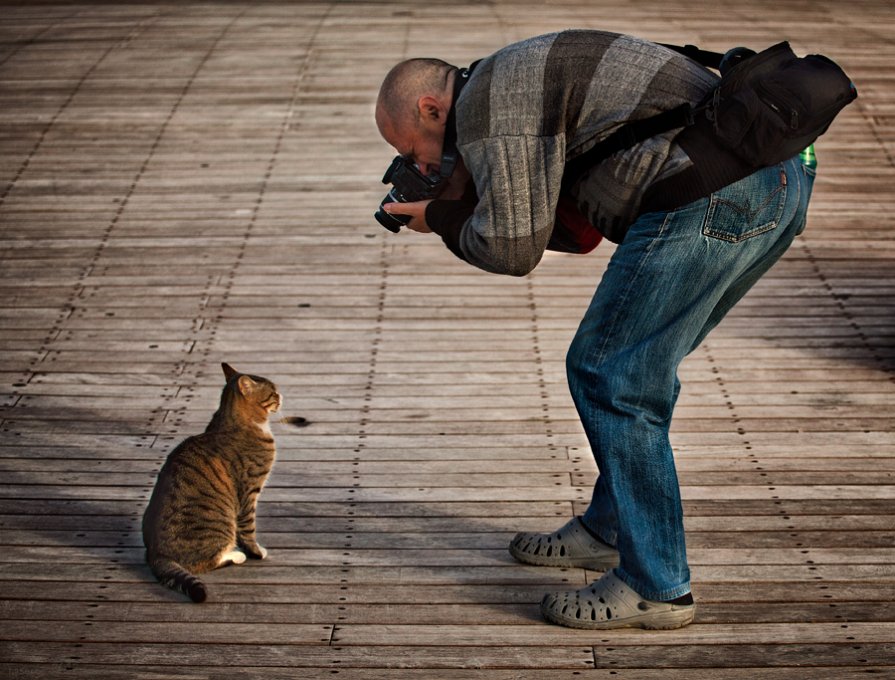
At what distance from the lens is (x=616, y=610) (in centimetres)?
281

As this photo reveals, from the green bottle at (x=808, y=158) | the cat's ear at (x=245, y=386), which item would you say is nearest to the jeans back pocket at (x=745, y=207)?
the green bottle at (x=808, y=158)

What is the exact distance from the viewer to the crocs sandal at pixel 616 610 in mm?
2812

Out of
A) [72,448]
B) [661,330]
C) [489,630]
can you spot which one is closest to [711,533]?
[489,630]

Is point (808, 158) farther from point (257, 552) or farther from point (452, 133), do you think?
point (257, 552)

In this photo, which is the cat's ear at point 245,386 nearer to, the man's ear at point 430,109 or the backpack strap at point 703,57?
the man's ear at point 430,109

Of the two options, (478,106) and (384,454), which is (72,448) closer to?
(384,454)

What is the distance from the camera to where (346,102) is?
23.9 ft

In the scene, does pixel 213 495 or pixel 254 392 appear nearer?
pixel 213 495

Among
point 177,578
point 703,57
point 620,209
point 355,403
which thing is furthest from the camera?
point 355,403

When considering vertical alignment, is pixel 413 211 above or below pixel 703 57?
below

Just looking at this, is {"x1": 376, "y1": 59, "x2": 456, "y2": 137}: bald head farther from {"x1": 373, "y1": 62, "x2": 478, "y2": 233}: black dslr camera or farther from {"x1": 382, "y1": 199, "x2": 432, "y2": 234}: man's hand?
{"x1": 382, "y1": 199, "x2": 432, "y2": 234}: man's hand

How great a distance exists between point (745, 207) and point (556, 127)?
0.45 meters

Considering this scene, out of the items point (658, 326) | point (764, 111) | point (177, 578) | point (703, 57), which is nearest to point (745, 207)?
point (764, 111)

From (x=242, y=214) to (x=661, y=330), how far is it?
3.74m
